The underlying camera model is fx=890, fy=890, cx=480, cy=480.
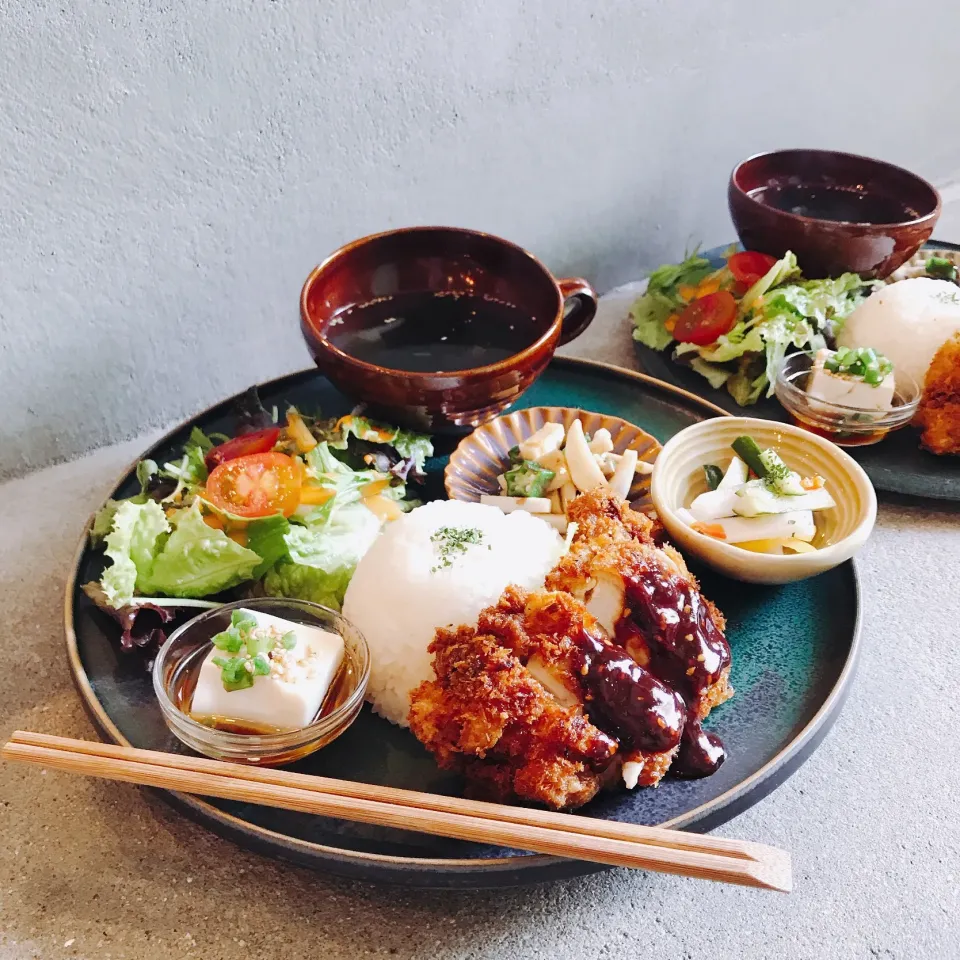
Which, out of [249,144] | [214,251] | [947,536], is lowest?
[947,536]

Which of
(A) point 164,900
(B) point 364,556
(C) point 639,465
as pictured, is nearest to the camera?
(A) point 164,900

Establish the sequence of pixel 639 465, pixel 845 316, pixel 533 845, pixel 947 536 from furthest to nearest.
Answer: pixel 845 316 → pixel 947 536 → pixel 639 465 → pixel 533 845

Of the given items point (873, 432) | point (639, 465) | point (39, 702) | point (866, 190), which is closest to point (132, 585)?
point (39, 702)

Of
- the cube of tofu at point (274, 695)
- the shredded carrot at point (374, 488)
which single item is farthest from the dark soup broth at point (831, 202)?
the cube of tofu at point (274, 695)

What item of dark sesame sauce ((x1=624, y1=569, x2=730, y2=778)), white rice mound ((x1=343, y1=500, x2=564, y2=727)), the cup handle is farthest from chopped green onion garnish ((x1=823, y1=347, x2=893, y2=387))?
dark sesame sauce ((x1=624, y1=569, x2=730, y2=778))

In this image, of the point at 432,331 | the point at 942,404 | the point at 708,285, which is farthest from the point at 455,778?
the point at 708,285

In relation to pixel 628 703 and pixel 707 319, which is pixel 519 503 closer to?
pixel 628 703

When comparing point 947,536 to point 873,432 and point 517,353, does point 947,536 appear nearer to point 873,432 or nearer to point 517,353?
point 873,432
